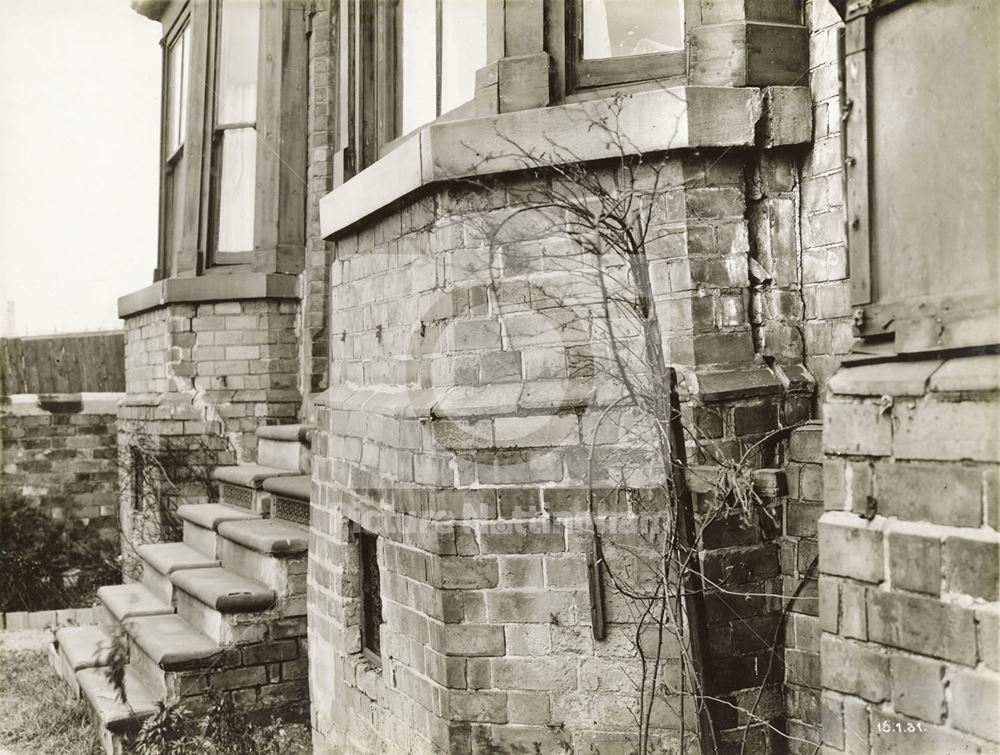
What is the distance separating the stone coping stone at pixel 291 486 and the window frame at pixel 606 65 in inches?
121

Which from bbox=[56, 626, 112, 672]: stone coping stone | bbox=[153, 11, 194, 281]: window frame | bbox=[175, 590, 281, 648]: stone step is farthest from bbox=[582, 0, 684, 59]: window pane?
bbox=[153, 11, 194, 281]: window frame

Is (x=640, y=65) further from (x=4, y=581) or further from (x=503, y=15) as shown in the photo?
(x=4, y=581)

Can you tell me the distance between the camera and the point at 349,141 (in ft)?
17.6

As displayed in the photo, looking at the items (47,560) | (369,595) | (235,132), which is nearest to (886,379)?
(369,595)

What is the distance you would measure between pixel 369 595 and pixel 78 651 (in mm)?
2898

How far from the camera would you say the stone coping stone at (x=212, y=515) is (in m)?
6.60

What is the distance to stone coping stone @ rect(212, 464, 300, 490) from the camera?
6.76m

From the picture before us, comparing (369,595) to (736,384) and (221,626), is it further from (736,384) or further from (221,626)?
(736,384)

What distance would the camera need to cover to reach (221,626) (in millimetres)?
5602

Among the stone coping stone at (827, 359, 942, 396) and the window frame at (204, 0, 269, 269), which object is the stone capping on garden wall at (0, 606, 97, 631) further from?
the stone coping stone at (827, 359, 942, 396)

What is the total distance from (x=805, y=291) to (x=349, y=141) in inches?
111

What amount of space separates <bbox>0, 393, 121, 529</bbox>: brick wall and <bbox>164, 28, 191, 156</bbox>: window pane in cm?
294

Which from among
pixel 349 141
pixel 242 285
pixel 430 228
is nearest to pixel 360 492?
pixel 430 228

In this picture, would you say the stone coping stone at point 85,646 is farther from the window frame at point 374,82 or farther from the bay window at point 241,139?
the window frame at point 374,82
